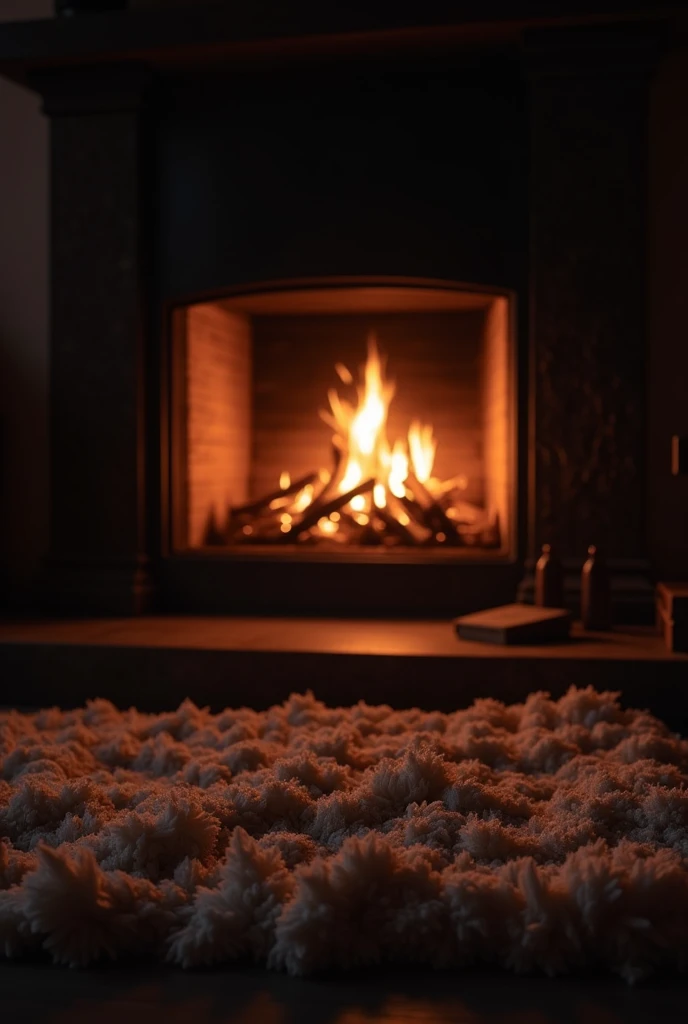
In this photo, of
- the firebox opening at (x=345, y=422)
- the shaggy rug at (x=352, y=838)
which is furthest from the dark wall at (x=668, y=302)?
the shaggy rug at (x=352, y=838)

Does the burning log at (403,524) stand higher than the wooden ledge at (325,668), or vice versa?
the burning log at (403,524)

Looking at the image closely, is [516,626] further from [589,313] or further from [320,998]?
[320,998]

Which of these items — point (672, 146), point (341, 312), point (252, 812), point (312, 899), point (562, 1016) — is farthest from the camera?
point (341, 312)

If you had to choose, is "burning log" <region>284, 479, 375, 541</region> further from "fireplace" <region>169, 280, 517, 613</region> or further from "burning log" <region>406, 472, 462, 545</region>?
"burning log" <region>406, 472, 462, 545</region>

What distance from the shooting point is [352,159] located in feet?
10.7

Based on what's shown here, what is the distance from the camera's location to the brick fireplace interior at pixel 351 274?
3102 millimetres

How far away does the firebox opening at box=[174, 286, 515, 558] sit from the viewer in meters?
3.42

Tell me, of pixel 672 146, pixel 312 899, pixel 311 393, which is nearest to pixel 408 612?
pixel 311 393

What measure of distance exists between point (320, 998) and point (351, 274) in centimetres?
231

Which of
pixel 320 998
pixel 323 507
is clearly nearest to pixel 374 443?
pixel 323 507

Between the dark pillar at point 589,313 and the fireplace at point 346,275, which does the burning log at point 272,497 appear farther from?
the dark pillar at point 589,313

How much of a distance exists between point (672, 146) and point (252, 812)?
2.27 metres

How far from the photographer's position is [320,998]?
1.29 meters

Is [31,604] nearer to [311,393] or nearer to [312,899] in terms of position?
[311,393]
